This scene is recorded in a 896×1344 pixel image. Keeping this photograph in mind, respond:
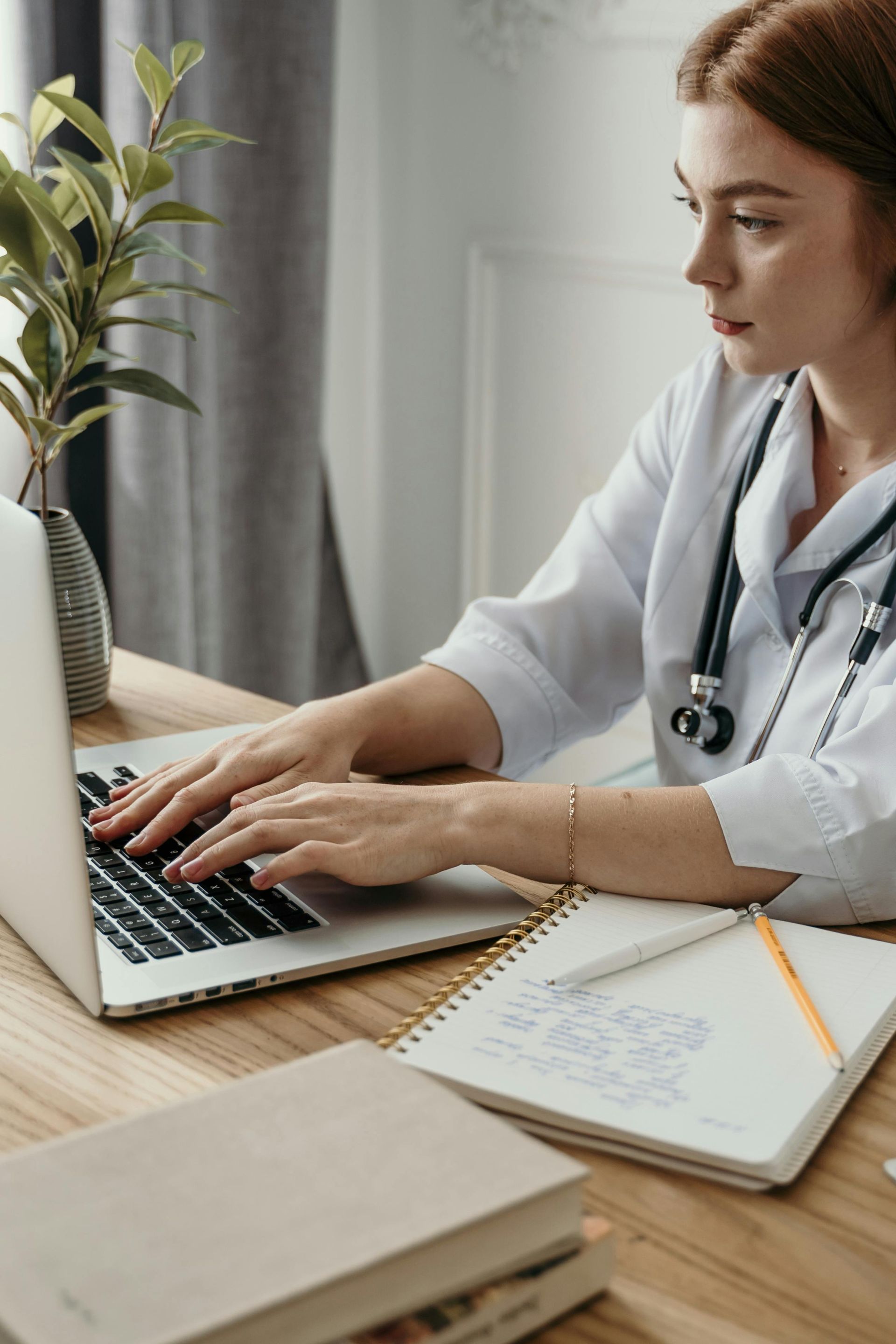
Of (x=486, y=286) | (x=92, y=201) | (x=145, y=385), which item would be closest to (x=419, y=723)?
(x=145, y=385)

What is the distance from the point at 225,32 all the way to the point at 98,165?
1078mm

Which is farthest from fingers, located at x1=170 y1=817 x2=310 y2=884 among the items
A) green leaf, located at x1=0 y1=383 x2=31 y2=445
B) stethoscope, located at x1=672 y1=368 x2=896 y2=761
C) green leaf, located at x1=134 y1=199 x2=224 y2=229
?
green leaf, located at x1=134 y1=199 x2=224 y2=229

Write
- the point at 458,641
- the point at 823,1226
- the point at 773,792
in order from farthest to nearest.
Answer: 1. the point at 458,641
2. the point at 773,792
3. the point at 823,1226

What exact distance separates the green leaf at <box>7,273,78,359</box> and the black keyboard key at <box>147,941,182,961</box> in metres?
0.67

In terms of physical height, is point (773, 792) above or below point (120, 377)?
below

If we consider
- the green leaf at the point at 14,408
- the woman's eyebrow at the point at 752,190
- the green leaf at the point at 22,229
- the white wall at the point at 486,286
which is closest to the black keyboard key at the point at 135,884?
the green leaf at the point at 14,408

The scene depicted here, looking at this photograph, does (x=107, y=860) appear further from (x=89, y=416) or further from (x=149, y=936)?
(x=89, y=416)

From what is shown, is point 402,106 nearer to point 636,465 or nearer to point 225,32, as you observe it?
point 225,32

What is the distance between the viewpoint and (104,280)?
49.4 inches

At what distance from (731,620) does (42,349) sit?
2.36 feet

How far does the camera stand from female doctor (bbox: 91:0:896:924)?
0.92 m

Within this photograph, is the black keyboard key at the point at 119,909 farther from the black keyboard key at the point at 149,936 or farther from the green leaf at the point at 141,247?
the green leaf at the point at 141,247

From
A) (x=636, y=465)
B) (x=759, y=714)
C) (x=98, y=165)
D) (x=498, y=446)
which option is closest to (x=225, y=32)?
(x=498, y=446)

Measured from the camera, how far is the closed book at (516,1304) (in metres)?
0.49
